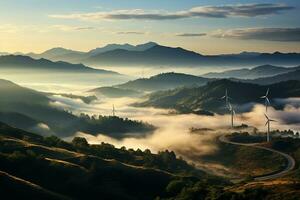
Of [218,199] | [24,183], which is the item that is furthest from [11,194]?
[218,199]

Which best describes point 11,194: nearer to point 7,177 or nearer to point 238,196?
point 7,177

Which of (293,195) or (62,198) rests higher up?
(293,195)

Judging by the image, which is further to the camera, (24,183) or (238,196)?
(24,183)

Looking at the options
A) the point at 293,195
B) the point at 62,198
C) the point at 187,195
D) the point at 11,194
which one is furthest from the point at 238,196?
the point at 11,194

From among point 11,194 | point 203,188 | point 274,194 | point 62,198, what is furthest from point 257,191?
point 11,194

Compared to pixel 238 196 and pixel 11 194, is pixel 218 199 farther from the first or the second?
pixel 11 194

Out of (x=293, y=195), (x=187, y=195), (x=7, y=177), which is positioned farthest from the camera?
(x=7, y=177)

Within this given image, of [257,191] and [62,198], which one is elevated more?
[257,191]

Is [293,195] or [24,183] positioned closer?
[293,195]

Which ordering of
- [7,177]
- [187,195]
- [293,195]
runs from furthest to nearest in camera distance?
1. [7,177]
2. [187,195]
3. [293,195]
